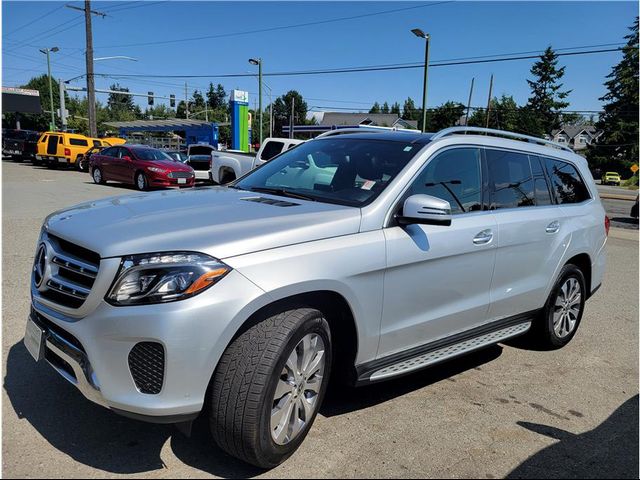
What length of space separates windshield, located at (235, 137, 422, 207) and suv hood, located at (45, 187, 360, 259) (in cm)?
24

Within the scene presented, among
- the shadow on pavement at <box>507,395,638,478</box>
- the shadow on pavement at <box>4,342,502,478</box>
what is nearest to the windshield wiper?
the shadow on pavement at <box>4,342,502,478</box>

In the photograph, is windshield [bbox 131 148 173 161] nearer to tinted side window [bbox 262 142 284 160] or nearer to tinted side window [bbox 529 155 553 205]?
tinted side window [bbox 262 142 284 160]

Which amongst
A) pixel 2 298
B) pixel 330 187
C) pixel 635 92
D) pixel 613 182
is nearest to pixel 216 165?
pixel 2 298

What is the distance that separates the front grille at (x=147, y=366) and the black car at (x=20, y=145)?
33130 mm

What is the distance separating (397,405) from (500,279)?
1243 mm

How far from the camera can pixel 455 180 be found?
12.5ft

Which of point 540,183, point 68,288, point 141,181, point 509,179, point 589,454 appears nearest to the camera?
point 68,288

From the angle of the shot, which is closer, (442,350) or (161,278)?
(161,278)

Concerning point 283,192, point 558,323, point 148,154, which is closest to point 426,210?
point 283,192

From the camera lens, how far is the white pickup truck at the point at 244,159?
14621mm

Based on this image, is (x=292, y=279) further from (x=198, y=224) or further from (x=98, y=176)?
(x=98, y=176)

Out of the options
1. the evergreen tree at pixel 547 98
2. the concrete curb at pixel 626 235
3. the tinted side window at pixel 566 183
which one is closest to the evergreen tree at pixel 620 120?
the evergreen tree at pixel 547 98

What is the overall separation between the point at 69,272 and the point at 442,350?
2403 mm

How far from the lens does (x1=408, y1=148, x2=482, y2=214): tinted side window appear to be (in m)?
3.58
